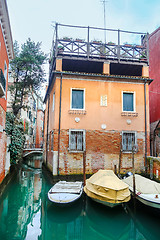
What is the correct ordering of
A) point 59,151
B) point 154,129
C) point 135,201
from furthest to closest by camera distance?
point 154,129 → point 59,151 → point 135,201

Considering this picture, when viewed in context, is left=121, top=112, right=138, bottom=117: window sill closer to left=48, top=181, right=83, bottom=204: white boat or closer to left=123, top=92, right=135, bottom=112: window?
left=123, top=92, right=135, bottom=112: window

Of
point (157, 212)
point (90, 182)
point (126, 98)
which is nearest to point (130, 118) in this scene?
point (126, 98)

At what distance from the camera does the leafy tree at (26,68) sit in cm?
1526

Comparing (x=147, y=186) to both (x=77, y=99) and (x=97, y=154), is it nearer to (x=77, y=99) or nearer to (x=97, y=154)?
(x=97, y=154)

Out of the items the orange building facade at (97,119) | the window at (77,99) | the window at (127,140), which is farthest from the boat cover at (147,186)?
the window at (77,99)

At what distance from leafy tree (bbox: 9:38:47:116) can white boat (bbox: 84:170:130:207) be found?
10.0 meters

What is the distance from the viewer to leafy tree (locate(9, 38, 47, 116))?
50.1 feet

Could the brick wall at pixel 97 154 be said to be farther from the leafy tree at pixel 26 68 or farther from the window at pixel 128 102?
the leafy tree at pixel 26 68

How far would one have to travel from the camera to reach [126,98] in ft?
36.6

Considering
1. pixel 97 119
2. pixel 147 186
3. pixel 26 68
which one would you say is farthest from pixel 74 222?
pixel 26 68

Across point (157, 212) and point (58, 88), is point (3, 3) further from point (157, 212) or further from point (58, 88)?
point (157, 212)

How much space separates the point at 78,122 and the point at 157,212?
565cm

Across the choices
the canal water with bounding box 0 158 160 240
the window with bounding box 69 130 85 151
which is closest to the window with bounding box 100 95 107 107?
the window with bounding box 69 130 85 151

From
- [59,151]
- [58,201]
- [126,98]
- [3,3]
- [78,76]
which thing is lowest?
[58,201]
